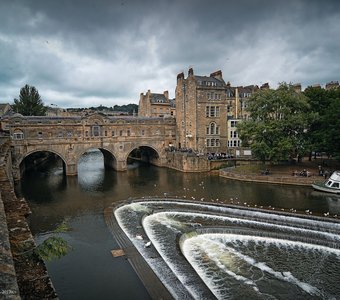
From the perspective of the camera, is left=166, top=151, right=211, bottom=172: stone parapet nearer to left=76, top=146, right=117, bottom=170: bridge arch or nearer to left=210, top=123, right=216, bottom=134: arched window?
left=210, top=123, right=216, bottom=134: arched window

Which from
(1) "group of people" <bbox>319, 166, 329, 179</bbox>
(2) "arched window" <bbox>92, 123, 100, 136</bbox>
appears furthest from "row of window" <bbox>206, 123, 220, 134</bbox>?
(1) "group of people" <bbox>319, 166, 329, 179</bbox>

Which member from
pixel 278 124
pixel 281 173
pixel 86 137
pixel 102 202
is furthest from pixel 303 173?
pixel 86 137

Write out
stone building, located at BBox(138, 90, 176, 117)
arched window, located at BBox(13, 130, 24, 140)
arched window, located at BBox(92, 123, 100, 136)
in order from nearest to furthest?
arched window, located at BBox(13, 130, 24, 140) < arched window, located at BBox(92, 123, 100, 136) < stone building, located at BBox(138, 90, 176, 117)

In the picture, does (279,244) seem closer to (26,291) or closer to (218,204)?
(218,204)

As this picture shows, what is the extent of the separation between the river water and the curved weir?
215cm

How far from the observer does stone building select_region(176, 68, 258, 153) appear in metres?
54.7

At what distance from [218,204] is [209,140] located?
29086 millimetres

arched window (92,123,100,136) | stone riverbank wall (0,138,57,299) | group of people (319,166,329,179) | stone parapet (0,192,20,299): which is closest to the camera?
stone parapet (0,192,20,299)

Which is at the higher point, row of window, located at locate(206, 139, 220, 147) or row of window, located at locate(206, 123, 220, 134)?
row of window, located at locate(206, 123, 220, 134)

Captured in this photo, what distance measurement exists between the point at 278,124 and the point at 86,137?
100 feet

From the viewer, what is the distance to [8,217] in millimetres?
10172

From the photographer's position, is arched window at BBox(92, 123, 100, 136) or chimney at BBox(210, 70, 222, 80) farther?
chimney at BBox(210, 70, 222, 80)

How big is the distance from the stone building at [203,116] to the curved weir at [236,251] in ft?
96.4

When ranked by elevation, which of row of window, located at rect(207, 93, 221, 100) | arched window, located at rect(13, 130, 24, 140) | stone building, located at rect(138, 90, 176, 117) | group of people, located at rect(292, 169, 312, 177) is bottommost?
group of people, located at rect(292, 169, 312, 177)
